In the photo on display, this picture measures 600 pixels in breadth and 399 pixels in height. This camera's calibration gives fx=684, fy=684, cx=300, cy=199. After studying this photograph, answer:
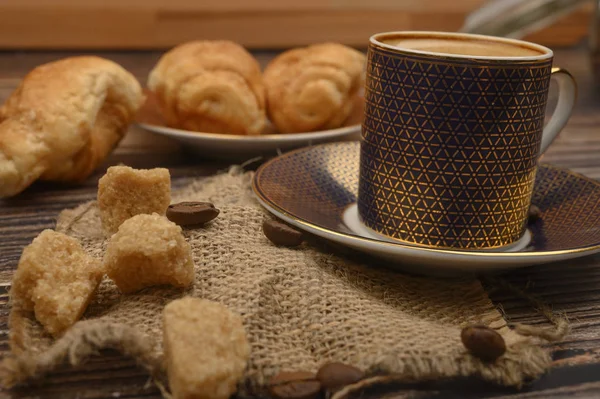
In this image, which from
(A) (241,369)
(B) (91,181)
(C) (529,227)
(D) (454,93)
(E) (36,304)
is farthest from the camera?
(B) (91,181)

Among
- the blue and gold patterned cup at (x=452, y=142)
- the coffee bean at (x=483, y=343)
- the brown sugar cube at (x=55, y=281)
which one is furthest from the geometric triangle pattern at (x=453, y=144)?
the brown sugar cube at (x=55, y=281)

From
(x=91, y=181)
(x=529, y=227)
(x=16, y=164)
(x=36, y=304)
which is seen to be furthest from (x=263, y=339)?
(x=91, y=181)

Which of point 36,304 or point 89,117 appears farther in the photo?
point 89,117

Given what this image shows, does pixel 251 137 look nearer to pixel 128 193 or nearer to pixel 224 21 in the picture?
pixel 128 193

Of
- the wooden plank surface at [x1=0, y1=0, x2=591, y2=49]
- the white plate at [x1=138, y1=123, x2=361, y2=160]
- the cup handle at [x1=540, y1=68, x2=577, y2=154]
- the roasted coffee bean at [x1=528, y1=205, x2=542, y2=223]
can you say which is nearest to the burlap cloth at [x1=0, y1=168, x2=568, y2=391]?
the roasted coffee bean at [x1=528, y1=205, x2=542, y2=223]

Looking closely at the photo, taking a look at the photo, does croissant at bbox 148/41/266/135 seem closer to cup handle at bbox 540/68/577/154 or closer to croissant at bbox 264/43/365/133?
croissant at bbox 264/43/365/133

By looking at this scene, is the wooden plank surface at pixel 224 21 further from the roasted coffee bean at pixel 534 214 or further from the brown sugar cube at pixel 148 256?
the brown sugar cube at pixel 148 256

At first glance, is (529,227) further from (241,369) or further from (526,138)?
(241,369)
